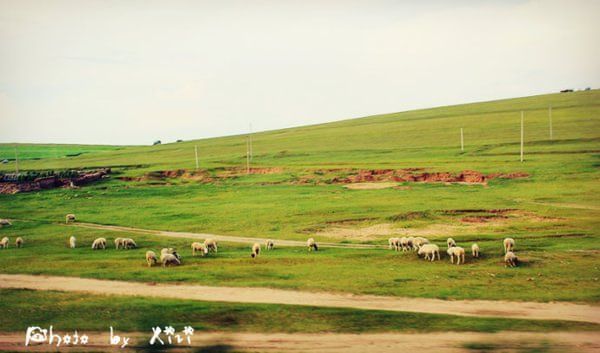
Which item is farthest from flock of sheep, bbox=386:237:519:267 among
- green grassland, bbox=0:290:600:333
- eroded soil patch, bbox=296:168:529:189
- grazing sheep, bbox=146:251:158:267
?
eroded soil patch, bbox=296:168:529:189

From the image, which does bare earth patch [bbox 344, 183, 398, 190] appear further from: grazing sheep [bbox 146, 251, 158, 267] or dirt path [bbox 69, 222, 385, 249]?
grazing sheep [bbox 146, 251, 158, 267]

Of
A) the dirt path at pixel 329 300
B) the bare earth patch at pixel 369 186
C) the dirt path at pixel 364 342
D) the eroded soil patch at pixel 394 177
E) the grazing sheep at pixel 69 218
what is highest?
the eroded soil patch at pixel 394 177

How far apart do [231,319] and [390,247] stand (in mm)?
17080

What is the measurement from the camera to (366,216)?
5041 cm

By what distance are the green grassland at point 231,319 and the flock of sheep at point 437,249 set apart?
920 cm

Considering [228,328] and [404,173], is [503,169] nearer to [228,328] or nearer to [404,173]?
[404,173]

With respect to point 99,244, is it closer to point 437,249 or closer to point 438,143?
point 437,249

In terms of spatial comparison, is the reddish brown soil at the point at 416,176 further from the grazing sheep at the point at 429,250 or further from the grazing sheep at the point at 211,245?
the grazing sheep at the point at 211,245

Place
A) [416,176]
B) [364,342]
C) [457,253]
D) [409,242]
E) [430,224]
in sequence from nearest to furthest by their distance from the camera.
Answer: [364,342], [457,253], [409,242], [430,224], [416,176]

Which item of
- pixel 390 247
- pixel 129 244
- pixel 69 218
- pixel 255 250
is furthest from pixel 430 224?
pixel 69 218

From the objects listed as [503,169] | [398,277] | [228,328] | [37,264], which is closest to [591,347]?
[398,277]

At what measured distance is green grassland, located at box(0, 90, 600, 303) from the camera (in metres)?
29.4

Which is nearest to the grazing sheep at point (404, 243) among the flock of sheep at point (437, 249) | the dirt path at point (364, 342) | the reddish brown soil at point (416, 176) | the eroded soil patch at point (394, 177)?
the flock of sheep at point (437, 249)

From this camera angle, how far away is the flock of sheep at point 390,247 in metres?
32.7
